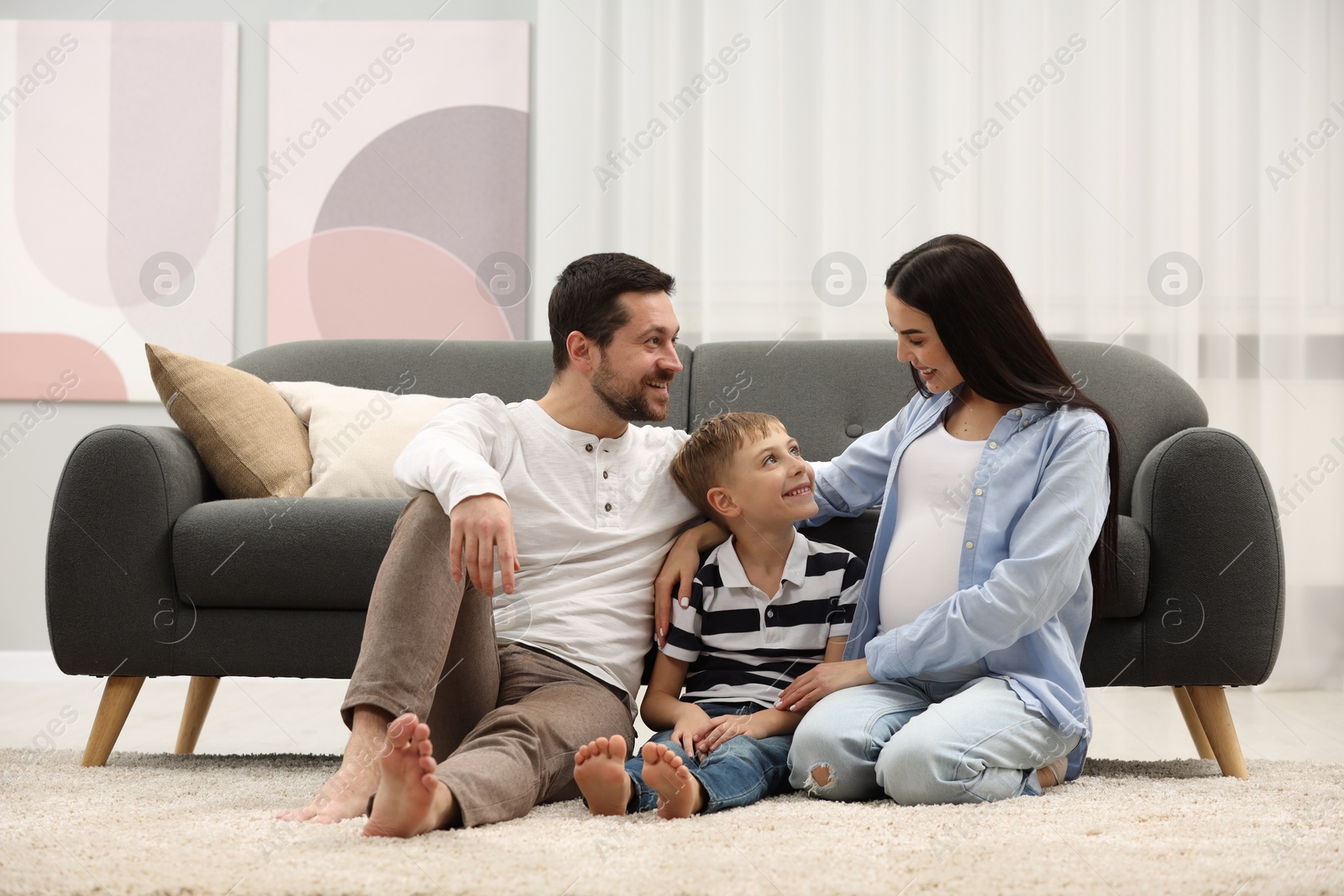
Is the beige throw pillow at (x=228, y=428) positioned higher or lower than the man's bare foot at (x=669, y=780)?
higher

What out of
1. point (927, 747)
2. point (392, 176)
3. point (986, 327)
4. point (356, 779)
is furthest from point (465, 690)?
point (392, 176)

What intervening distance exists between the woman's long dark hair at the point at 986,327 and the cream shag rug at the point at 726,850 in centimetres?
47

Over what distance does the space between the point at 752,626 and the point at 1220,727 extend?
717 millimetres

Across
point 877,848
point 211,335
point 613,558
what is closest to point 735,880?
point 877,848

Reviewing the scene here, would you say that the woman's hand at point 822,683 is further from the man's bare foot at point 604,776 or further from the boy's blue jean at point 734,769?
the man's bare foot at point 604,776

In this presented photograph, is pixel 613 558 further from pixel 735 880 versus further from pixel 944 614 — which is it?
pixel 735 880

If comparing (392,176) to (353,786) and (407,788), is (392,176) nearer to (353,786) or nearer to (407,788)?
(353,786)

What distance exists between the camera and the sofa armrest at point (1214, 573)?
1489 mm

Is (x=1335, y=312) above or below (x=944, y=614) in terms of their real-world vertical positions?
above

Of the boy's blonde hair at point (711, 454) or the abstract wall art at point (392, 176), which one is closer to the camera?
the boy's blonde hair at point (711, 454)

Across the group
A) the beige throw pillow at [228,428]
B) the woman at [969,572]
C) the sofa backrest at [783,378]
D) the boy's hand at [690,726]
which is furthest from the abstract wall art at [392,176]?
A: the boy's hand at [690,726]

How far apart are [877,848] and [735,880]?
0.17 m

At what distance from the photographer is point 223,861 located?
89 cm

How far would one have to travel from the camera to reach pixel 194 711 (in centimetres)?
179
